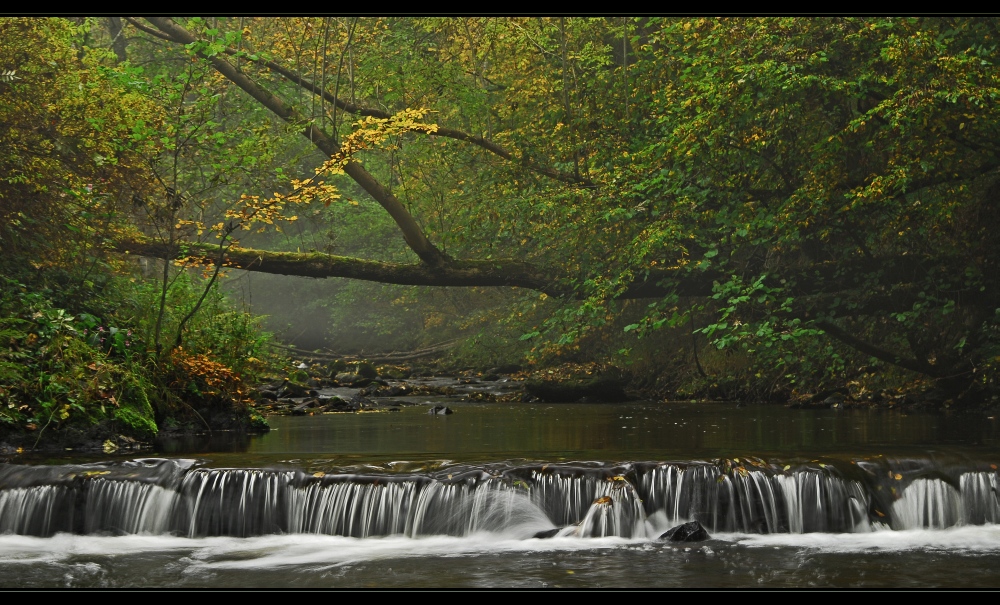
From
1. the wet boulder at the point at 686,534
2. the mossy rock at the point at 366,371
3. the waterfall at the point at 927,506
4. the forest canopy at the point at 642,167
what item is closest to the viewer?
the wet boulder at the point at 686,534

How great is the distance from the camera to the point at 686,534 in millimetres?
8773

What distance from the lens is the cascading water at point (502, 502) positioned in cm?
920

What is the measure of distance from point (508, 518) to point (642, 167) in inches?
363

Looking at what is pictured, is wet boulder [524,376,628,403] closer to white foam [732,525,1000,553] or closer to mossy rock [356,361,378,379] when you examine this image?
mossy rock [356,361,378,379]

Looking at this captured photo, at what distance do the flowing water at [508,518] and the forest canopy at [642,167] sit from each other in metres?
4.90

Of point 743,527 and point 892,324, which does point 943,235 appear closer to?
point 892,324

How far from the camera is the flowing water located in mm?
7688

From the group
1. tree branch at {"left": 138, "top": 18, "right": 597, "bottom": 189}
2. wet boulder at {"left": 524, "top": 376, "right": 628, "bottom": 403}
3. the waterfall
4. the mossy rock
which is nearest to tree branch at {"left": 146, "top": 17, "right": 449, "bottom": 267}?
tree branch at {"left": 138, "top": 18, "right": 597, "bottom": 189}

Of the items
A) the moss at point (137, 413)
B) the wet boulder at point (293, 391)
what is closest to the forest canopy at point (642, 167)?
the moss at point (137, 413)

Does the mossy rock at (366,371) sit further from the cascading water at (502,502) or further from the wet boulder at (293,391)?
the cascading water at (502,502)

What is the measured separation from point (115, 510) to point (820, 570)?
5.97 meters

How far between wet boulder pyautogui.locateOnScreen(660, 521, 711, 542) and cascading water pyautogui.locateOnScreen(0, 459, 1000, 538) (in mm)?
268

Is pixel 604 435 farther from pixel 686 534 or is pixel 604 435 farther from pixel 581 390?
pixel 581 390

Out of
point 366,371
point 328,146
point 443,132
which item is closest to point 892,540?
point 443,132
